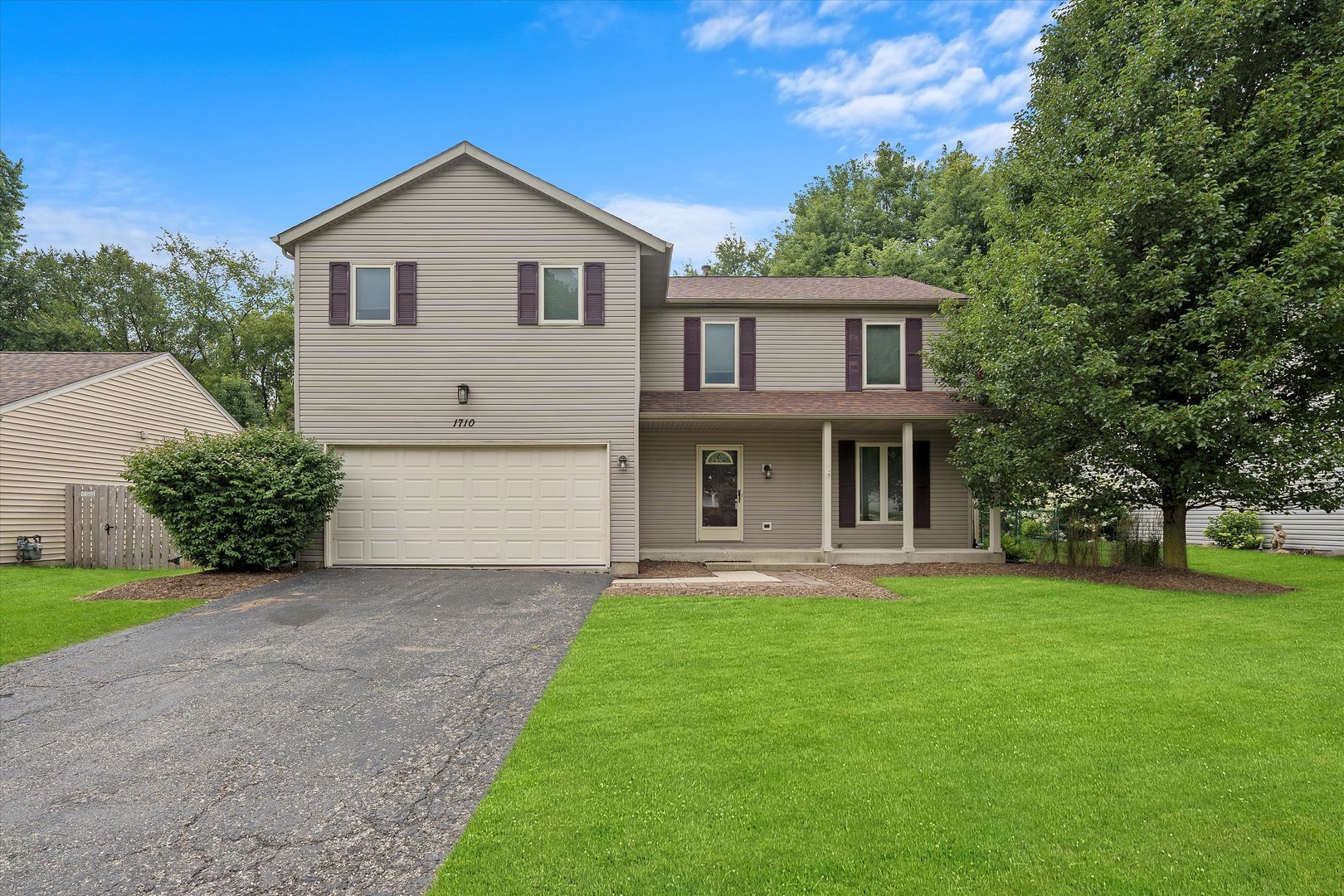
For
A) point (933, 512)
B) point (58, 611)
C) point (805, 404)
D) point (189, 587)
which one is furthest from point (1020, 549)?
point (58, 611)

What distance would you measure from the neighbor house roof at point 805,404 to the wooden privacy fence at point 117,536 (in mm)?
8916

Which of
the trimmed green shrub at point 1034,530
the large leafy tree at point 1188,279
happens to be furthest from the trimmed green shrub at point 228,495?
the trimmed green shrub at point 1034,530

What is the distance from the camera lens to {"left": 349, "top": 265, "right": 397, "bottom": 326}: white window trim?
11.9 metres

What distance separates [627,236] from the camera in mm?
11859

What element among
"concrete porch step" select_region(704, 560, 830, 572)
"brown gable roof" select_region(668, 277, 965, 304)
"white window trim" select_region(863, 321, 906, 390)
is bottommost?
"concrete porch step" select_region(704, 560, 830, 572)

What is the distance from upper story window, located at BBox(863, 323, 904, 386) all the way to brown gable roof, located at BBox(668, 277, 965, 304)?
0.58 m

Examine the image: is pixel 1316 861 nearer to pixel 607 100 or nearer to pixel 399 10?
pixel 399 10

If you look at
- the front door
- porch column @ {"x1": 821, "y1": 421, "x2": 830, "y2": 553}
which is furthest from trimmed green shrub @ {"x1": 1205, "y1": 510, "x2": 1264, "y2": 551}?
the front door

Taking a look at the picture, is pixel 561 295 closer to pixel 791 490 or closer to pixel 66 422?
pixel 791 490

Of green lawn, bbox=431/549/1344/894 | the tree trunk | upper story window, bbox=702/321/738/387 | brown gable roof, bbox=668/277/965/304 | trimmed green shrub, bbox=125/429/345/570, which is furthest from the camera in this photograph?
upper story window, bbox=702/321/738/387

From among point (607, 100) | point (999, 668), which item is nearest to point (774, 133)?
point (607, 100)

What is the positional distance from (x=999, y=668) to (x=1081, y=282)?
6938 millimetres

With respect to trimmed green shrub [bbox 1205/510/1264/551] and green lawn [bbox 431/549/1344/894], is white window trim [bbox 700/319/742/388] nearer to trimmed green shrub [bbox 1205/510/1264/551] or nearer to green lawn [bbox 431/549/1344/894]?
green lawn [bbox 431/549/1344/894]

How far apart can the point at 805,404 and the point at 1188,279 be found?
19.7 feet
